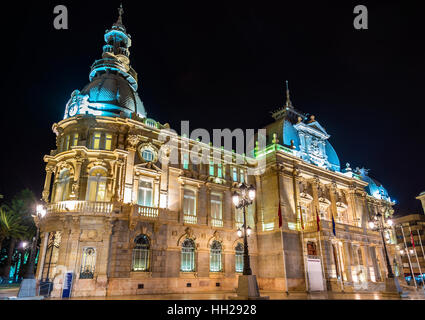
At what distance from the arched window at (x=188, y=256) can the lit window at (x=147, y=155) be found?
333 inches

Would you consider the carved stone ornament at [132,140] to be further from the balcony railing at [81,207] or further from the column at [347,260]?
the column at [347,260]

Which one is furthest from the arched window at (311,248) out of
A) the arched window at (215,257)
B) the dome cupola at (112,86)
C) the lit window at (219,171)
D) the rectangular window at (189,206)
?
the dome cupola at (112,86)

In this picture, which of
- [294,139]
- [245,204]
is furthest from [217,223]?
[294,139]

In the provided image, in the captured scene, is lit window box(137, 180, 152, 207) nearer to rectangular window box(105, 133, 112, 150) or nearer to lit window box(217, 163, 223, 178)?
rectangular window box(105, 133, 112, 150)

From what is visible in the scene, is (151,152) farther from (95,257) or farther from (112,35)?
(112,35)

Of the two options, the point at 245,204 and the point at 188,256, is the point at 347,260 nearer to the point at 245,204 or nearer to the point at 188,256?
the point at 188,256

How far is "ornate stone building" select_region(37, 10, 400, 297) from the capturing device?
24.7m

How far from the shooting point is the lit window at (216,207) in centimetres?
3241

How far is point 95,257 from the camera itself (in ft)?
79.6

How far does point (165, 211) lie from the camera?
27609 mm

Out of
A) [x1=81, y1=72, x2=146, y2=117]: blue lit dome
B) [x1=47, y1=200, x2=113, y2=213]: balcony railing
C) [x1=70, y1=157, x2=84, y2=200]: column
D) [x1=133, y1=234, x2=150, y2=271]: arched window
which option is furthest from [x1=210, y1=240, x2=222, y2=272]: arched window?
[x1=81, y1=72, x2=146, y2=117]: blue lit dome

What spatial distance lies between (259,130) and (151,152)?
64.4ft

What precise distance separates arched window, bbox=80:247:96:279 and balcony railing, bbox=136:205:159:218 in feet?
14.8
